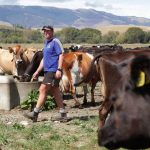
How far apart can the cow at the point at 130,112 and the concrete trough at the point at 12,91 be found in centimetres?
901

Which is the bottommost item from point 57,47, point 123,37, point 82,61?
point 123,37

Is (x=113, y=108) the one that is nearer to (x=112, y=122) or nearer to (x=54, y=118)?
(x=112, y=122)

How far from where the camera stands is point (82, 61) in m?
14.7

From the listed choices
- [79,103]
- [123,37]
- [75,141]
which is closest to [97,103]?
[79,103]

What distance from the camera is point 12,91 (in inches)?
542

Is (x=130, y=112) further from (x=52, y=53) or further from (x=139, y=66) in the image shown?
(x=52, y=53)

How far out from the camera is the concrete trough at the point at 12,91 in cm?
1358

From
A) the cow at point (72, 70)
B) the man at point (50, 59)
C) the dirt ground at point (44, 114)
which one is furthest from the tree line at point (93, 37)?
the man at point (50, 59)

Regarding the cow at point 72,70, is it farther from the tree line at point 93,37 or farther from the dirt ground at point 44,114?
the tree line at point 93,37

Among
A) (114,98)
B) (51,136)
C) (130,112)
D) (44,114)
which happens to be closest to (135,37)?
(44,114)

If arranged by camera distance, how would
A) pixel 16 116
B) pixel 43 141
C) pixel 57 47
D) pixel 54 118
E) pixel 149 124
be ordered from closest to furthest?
pixel 149 124 → pixel 43 141 → pixel 57 47 → pixel 54 118 → pixel 16 116

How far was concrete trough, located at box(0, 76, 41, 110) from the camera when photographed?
535 inches

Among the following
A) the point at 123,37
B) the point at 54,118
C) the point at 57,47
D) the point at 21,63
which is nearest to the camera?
the point at 57,47

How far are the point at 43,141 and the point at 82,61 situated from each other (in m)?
5.79
